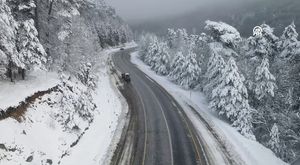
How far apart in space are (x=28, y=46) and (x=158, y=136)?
12.7 metres

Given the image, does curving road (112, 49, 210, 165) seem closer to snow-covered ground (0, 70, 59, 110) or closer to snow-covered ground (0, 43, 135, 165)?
snow-covered ground (0, 43, 135, 165)

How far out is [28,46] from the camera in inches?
1084

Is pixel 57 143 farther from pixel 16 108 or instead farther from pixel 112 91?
pixel 112 91

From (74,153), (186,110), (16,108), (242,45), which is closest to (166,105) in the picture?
(186,110)

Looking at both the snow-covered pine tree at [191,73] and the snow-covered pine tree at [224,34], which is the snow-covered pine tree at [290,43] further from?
the snow-covered pine tree at [191,73]

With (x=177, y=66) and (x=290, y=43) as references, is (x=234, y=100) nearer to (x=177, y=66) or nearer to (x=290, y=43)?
(x=290, y=43)

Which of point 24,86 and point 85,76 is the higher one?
point 24,86

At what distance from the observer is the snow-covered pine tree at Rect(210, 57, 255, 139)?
117 feet

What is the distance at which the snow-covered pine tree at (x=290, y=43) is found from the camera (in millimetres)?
40406

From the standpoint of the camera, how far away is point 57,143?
78.1 feet

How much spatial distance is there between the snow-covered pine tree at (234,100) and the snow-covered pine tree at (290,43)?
25.0ft

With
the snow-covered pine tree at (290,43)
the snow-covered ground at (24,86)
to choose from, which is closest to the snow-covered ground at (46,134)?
the snow-covered ground at (24,86)

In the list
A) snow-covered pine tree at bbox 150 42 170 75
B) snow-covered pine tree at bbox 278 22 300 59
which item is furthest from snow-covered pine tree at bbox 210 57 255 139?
snow-covered pine tree at bbox 150 42 170 75

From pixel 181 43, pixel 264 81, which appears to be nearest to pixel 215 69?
pixel 264 81
